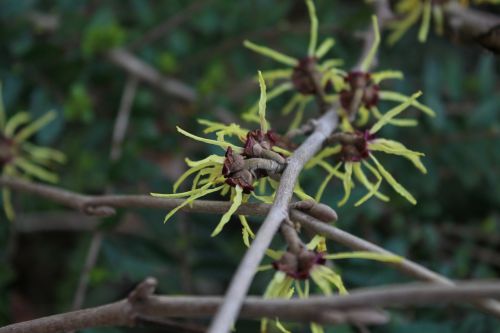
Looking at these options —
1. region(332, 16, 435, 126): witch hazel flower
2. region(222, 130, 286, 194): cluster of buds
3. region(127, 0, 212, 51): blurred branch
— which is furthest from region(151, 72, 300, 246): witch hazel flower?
region(127, 0, 212, 51): blurred branch

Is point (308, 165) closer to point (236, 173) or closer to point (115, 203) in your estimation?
point (236, 173)

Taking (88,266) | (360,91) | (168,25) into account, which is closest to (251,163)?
(360,91)

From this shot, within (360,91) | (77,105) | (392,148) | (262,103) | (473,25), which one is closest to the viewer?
(262,103)

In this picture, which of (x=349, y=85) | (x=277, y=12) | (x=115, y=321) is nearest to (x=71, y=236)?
(x=277, y=12)

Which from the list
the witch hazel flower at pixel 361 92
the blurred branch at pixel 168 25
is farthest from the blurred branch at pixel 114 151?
the witch hazel flower at pixel 361 92

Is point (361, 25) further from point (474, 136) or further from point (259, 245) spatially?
point (259, 245)
